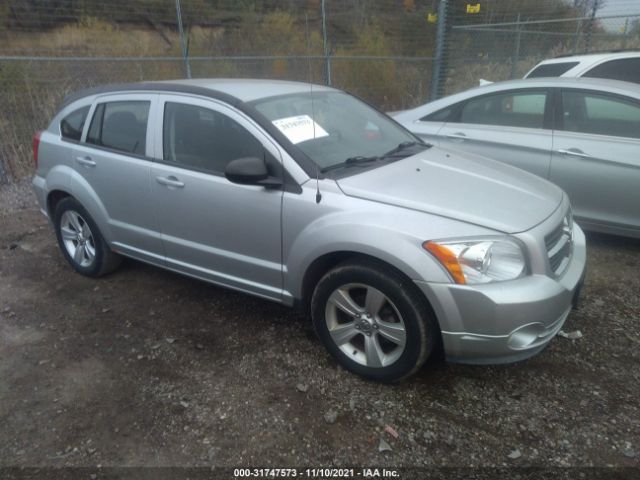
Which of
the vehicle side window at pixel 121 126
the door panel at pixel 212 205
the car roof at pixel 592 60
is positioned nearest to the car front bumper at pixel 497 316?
the door panel at pixel 212 205

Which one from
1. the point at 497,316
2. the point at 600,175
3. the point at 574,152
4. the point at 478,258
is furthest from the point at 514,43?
the point at 497,316

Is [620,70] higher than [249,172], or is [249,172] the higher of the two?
[620,70]

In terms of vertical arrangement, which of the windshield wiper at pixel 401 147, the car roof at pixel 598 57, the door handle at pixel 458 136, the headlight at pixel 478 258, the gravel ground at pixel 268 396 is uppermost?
the car roof at pixel 598 57

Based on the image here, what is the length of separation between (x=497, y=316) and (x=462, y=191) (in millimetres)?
773

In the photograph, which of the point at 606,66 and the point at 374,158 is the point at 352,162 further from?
the point at 606,66

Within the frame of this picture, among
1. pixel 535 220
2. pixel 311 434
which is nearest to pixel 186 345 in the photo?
pixel 311 434

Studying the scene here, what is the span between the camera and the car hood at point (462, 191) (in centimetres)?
255

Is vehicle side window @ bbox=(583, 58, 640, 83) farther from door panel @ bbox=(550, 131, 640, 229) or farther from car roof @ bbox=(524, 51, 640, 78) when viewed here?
door panel @ bbox=(550, 131, 640, 229)

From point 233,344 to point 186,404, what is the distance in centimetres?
59

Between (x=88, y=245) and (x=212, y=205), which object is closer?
(x=212, y=205)

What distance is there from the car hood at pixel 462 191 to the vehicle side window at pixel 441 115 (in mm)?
1846

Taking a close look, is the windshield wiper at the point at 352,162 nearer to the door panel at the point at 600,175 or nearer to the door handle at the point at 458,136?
the door handle at the point at 458,136

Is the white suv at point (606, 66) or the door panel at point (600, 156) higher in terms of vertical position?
the white suv at point (606, 66)

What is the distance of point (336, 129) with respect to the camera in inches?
129
